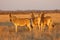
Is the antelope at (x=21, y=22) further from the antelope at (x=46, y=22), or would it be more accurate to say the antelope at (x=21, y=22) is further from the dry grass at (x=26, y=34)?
the antelope at (x=46, y=22)

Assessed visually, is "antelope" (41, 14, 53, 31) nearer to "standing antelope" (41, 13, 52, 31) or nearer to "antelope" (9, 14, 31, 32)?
"standing antelope" (41, 13, 52, 31)

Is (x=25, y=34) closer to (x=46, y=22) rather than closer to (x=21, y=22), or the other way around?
(x=21, y=22)

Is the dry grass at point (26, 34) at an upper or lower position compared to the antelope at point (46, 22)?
lower

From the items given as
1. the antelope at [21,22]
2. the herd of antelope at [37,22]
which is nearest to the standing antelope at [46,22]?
the herd of antelope at [37,22]

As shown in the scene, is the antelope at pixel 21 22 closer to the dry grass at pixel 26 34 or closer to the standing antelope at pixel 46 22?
the dry grass at pixel 26 34

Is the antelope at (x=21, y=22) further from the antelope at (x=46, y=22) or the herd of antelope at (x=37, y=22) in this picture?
the antelope at (x=46, y=22)

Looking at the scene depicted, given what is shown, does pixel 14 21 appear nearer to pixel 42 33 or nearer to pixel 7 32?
pixel 7 32

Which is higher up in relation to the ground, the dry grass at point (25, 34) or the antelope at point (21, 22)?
the antelope at point (21, 22)

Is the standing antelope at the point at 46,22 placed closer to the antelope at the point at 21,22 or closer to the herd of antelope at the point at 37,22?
the herd of antelope at the point at 37,22

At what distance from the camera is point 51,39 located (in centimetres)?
231

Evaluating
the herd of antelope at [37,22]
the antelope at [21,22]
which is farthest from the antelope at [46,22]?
the antelope at [21,22]

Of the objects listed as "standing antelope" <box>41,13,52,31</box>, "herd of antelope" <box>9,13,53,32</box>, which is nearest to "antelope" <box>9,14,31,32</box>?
"herd of antelope" <box>9,13,53,32</box>

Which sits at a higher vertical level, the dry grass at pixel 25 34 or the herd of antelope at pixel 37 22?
the herd of antelope at pixel 37 22

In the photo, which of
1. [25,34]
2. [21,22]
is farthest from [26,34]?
[21,22]
